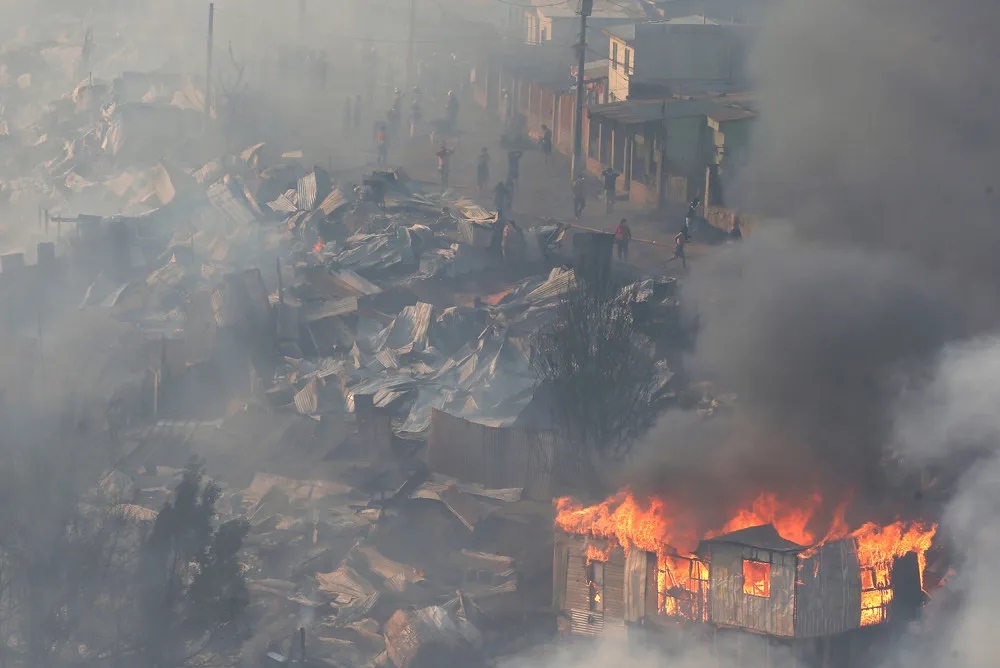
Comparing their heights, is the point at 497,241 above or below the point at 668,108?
below

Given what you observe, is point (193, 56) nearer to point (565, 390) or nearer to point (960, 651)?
point (565, 390)

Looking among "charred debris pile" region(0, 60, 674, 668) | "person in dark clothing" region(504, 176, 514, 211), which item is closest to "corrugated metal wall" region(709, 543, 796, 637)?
"charred debris pile" region(0, 60, 674, 668)

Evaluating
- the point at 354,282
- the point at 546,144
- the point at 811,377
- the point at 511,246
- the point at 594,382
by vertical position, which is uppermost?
the point at 811,377

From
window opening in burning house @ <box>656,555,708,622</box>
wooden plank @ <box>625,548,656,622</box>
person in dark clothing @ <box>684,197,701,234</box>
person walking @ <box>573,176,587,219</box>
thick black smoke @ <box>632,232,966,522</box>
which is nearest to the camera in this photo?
window opening in burning house @ <box>656,555,708,622</box>

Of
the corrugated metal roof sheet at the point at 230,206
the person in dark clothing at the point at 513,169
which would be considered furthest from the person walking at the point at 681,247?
the corrugated metal roof sheet at the point at 230,206

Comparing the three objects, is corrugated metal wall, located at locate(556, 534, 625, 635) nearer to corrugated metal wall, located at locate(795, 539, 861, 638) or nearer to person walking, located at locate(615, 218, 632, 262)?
corrugated metal wall, located at locate(795, 539, 861, 638)

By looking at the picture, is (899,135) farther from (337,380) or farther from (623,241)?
(337,380)

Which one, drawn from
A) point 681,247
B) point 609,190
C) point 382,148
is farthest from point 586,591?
point 382,148
